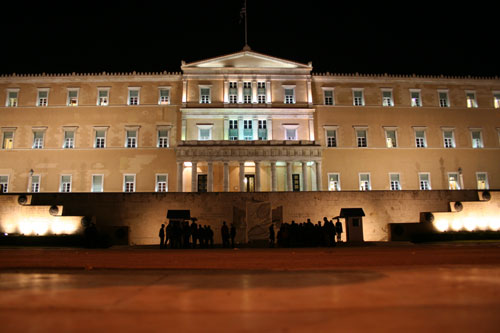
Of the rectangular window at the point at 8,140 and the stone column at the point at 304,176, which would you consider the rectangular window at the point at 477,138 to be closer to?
the stone column at the point at 304,176

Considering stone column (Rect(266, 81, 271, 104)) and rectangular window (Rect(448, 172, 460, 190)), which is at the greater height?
stone column (Rect(266, 81, 271, 104))

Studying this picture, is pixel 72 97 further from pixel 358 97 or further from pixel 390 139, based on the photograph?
pixel 390 139

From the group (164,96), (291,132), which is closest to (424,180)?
(291,132)

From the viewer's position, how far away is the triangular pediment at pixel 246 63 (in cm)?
4334

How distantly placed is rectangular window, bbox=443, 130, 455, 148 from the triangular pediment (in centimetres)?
1784

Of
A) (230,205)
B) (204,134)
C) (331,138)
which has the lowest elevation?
(230,205)

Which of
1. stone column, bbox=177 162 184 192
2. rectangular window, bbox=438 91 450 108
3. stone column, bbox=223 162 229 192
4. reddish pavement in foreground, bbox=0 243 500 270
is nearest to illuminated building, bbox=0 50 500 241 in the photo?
rectangular window, bbox=438 91 450 108

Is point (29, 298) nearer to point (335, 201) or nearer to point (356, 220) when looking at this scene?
point (356, 220)

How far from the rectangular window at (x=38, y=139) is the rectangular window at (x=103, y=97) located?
7.02 metres

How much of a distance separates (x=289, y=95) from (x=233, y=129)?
7.77 metres

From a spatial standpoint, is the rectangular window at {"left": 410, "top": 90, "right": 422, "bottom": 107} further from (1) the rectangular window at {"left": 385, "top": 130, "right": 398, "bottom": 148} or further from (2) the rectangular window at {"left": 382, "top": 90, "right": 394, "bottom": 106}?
(1) the rectangular window at {"left": 385, "top": 130, "right": 398, "bottom": 148}

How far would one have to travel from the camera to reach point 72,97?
4369cm

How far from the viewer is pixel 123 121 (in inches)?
1693

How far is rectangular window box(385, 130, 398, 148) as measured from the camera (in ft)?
144
